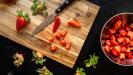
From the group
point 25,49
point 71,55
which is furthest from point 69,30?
point 25,49

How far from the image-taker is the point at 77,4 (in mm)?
1795

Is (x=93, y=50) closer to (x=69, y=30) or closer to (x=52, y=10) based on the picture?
(x=69, y=30)

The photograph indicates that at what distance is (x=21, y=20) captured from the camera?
5.68 ft

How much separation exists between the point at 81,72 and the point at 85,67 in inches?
1.4

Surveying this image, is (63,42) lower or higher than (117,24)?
lower

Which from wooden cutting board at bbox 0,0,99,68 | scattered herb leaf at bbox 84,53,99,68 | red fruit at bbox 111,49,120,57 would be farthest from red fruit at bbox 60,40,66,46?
red fruit at bbox 111,49,120,57

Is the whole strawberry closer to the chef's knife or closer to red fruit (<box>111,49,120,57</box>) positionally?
the chef's knife

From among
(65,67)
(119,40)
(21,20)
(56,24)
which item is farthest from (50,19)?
(119,40)

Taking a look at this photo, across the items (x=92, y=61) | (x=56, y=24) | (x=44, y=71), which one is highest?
(x=56, y=24)

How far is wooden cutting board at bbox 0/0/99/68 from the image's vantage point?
1.75 metres

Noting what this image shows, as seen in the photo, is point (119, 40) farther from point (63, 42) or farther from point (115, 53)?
point (63, 42)

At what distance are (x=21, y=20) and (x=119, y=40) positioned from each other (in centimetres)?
50

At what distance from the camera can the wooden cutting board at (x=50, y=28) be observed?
68.8 inches

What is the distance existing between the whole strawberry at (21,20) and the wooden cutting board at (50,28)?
2 centimetres
